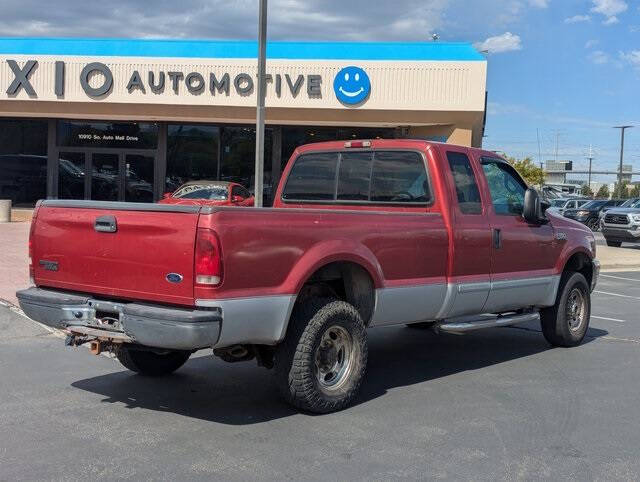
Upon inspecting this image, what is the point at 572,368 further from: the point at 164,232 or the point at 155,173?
the point at 155,173

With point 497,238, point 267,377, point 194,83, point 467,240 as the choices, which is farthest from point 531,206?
point 194,83

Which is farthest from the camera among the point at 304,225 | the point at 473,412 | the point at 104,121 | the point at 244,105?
the point at 104,121

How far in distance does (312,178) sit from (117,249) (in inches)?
110

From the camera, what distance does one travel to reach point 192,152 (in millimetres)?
28188

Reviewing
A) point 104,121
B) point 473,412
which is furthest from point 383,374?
point 104,121

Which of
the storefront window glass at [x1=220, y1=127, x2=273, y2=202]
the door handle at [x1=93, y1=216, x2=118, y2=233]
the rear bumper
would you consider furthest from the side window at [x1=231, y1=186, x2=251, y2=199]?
the door handle at [x1=93, y1=216, x2=118, y2=233]

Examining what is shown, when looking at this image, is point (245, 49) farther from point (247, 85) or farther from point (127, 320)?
point (127, 320)

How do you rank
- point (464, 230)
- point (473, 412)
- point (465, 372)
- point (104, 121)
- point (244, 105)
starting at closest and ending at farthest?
point (473, 412)
point (464, 230)
point (465, 372)
point (244, 105)
point (104, 121)

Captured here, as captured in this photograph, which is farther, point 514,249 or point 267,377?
point 514,249

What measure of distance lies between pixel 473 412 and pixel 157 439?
2.40 meters

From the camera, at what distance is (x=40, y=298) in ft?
17.4

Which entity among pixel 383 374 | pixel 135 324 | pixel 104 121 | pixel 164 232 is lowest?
pixel 383 374

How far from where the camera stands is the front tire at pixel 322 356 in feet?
17.0

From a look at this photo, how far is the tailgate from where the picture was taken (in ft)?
15.4
